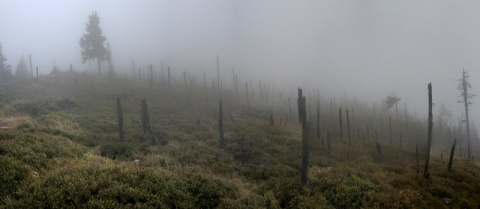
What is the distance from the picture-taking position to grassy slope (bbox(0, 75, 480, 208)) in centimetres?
1218

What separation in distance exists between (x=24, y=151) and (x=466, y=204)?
26.7 m

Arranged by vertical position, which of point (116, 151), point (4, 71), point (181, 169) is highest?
point (4, 71)

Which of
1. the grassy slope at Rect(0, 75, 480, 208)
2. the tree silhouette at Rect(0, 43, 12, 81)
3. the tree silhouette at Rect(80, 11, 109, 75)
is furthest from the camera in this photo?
the tree silhouette at Rect(80, 11, 109, 75)

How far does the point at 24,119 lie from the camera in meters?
24.2

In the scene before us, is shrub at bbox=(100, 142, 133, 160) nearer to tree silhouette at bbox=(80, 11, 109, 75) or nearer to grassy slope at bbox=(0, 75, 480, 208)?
grassy slope at bbox=(0, 75, 480, 208)

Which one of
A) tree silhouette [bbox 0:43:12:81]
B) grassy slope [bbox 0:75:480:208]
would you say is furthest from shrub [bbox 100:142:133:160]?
tree silhouette [bbox 0:43:12:81]

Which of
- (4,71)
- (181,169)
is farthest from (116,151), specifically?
(4,71)

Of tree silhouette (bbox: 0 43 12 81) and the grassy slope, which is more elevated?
tree silhouette (bbox: 0 43 12 81)

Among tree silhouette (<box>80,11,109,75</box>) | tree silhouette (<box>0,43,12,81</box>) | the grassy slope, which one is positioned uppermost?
tree silhouette (<box>80,11,109,75</box>)

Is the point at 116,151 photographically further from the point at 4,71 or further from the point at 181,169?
the point at 4,71

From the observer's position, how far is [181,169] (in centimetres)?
1794

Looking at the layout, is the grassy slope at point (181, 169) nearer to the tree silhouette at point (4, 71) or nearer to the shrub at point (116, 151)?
the shrub at point (116, 151)

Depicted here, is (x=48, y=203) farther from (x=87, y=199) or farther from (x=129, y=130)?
(x=129, y=130)

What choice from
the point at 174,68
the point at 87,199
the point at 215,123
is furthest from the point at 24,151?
the point at 174,68
